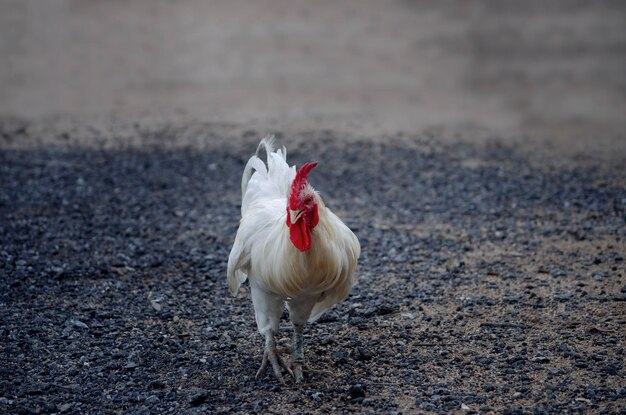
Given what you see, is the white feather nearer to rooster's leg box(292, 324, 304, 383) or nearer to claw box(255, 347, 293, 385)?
rooster's leg box(292, 324, 304, 383)

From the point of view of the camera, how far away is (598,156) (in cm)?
1035

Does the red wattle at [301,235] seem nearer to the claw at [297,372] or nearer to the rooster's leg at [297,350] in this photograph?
Result: the rooster's leg at [297,350]

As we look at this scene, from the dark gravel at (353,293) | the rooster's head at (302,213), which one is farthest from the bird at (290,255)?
the dark gravel at (353,293)

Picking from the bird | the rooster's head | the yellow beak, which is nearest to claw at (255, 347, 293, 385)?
the bird

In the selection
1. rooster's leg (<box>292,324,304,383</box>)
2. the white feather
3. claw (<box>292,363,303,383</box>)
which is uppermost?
the white feather

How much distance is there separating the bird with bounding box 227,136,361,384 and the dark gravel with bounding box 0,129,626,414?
17.0 inches

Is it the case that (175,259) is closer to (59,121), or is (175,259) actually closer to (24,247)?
(24,247)

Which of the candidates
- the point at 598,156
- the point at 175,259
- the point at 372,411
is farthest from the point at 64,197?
the point at 598,156

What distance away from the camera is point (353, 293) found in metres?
6.41

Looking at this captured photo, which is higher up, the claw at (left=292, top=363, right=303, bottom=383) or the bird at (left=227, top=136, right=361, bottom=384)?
the bird at (left=227, top=136, right=361, bottom=384)

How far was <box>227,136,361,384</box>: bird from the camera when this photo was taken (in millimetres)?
4391

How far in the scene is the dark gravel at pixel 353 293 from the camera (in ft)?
15.8

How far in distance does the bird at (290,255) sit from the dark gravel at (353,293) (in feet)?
1.42

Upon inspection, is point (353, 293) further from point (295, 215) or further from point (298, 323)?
point (295, 215)
